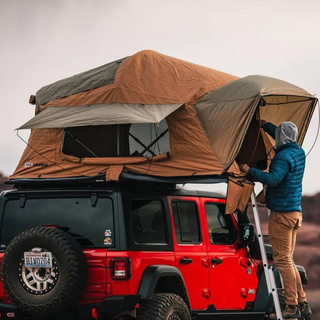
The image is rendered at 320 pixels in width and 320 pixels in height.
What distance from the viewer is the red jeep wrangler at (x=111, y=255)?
7484mm

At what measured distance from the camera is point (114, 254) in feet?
24.8

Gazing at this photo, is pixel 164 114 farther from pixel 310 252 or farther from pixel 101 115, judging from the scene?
pixel 310 252

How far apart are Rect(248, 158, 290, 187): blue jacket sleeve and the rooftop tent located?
43 cm

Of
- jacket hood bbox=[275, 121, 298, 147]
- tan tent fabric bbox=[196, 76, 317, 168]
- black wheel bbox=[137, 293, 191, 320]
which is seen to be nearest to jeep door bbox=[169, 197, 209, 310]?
black wheel bbox=[137, 293, 191, 320]

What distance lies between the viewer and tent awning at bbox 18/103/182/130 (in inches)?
338

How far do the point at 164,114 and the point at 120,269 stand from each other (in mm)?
2050

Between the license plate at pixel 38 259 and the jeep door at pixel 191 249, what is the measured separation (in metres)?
1.53

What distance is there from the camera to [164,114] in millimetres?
8703

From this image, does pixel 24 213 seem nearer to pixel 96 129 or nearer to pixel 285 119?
pixel 96 129

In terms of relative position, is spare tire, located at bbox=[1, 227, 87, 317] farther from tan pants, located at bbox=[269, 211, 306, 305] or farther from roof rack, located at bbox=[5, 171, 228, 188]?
tan pants, located at bbox=[269, 211, 306, 305]

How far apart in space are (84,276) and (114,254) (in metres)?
0.37

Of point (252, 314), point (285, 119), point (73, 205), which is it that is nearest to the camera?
point (73, 205)

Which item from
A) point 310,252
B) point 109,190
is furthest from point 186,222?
point 310,252

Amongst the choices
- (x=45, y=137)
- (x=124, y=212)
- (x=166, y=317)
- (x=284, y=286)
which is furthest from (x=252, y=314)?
(x=45, y=137)
